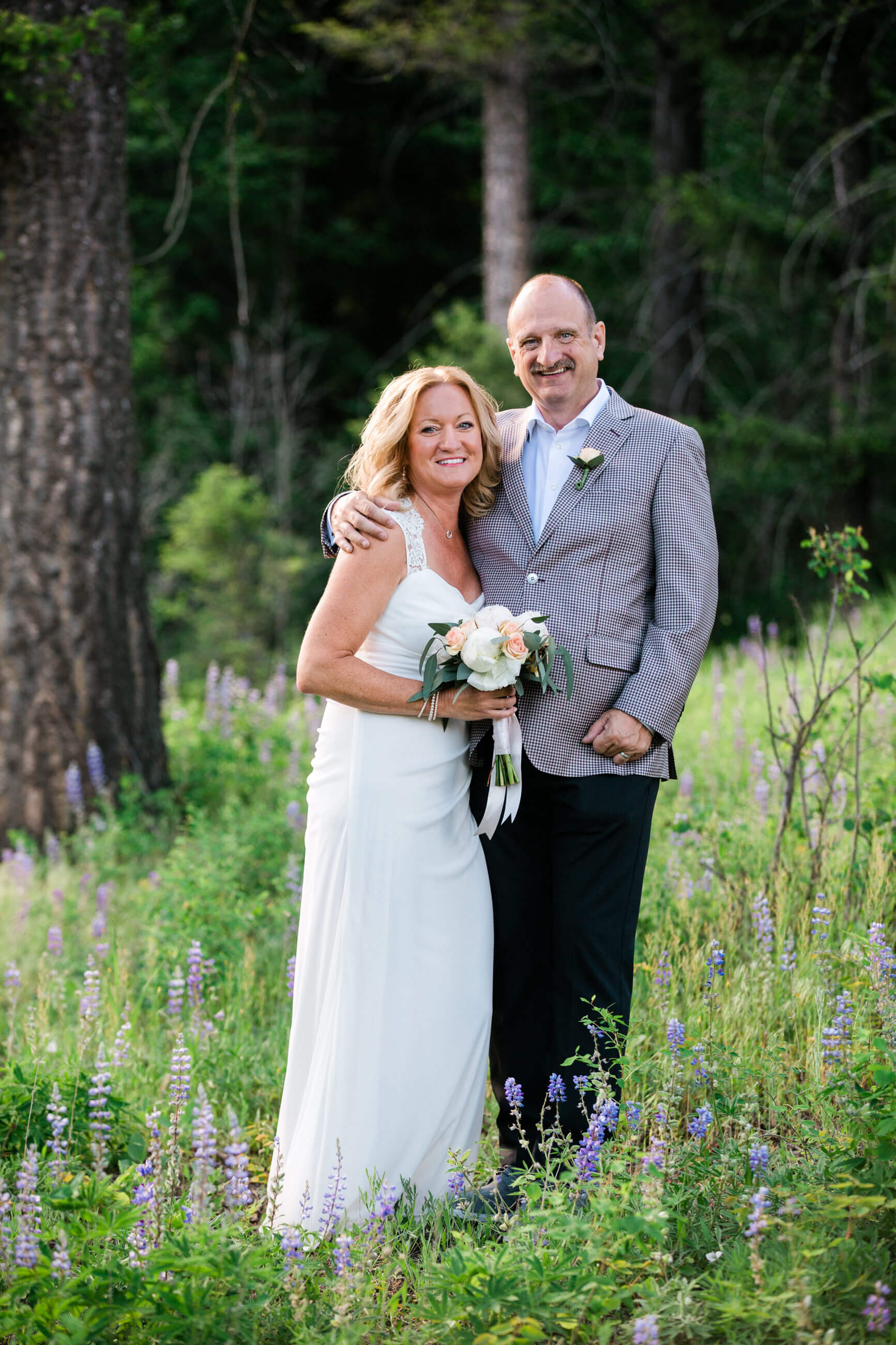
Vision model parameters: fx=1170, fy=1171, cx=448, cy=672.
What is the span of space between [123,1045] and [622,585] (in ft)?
6.58

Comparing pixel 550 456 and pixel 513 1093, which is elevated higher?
pixel 550 456

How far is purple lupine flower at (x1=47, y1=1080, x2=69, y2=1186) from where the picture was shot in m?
2.89

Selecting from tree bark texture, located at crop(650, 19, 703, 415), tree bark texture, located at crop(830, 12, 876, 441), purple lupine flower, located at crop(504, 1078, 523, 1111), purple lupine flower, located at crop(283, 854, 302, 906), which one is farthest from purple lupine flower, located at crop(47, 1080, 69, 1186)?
tree bark texture, located at crop(650, 19, 703, 415)

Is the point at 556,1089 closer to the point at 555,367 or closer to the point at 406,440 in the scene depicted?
the point at 406,440

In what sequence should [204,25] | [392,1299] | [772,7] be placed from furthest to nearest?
[204,25]
[772,7]
[392,1299]

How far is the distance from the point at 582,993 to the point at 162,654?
40.7 ft

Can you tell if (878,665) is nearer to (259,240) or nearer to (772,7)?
(772,7)

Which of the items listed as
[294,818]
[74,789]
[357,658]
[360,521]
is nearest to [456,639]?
[357,658]

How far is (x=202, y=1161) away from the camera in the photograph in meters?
2.51

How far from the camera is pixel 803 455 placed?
11.0m

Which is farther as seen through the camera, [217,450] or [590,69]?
[217,450]

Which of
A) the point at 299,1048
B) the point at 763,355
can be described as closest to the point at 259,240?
the point at 763,355

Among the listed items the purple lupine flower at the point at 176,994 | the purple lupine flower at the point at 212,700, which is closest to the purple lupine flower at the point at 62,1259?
the purple lupine flower at the point at 176,994

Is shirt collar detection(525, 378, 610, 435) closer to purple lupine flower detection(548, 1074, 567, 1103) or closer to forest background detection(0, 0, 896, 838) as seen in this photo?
purple lupine flower detection(548, 1074, 567, 1103)
